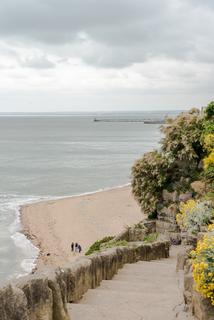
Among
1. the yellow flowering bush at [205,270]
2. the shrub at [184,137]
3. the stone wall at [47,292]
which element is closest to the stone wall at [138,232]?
the shrub at [184,137]

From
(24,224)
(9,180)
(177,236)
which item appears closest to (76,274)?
(177,236)

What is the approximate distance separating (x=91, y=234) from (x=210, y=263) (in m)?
27.6

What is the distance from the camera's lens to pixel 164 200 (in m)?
19.6

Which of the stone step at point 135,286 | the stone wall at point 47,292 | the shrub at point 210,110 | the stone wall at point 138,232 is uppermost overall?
the shrub at point 210,110

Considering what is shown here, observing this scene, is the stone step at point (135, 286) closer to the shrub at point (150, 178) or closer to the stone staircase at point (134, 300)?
the stone staircase at point (134, 300)

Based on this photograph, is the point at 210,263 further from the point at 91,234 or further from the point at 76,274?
the point at 91,234

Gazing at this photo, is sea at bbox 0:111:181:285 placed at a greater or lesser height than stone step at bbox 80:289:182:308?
lesser

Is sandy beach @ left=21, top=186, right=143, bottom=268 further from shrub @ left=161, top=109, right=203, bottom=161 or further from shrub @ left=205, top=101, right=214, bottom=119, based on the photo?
shrub @ left=205, top=101, right=214, bottom=119

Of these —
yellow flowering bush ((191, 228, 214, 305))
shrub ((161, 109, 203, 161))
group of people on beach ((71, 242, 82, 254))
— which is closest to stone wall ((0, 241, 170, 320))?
yellow flowering bush ((191, 228, 214, 305))

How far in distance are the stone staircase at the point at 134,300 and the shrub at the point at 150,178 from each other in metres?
9.89

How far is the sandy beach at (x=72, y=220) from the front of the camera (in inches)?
1163

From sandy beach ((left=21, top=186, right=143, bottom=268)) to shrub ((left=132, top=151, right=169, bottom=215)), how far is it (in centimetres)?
826

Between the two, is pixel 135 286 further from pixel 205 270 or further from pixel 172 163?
pixel 172 163

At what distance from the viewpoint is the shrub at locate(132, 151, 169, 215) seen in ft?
63.2
